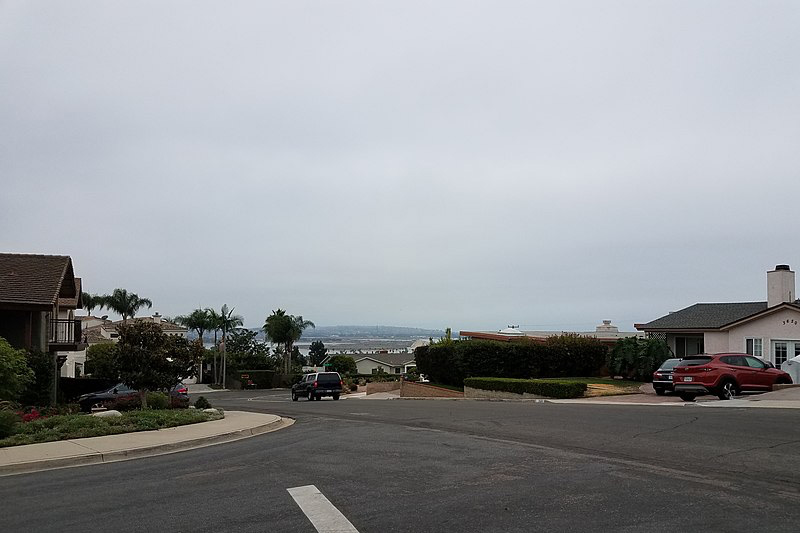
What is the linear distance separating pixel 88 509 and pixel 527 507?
521 centimetres

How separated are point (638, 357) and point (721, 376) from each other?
14.2 meters

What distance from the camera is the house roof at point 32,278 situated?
89.5ft

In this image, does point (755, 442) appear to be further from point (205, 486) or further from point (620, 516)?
point (205, 486)

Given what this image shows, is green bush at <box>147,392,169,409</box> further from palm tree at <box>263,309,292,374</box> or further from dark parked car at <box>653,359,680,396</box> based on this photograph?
palm tree at <box>263,309,292,374</box>

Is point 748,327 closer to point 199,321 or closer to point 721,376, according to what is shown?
point 721,376

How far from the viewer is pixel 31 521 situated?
27.7 feet

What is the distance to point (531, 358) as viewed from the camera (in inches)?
1720

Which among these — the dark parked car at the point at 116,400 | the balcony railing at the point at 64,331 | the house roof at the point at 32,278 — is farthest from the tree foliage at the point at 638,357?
the house roof at the point at 32,278

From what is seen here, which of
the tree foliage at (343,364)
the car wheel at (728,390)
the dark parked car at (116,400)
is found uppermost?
the car wheel at (728,390)

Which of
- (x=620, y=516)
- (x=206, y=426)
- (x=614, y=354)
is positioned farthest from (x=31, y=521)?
(x=614, y=354)

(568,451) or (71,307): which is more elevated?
(71,307)

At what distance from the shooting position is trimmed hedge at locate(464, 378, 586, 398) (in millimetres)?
32531

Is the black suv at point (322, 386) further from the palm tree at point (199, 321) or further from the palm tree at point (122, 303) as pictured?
the palm tree at point (122, 303)

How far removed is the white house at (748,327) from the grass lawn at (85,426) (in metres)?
28.1
